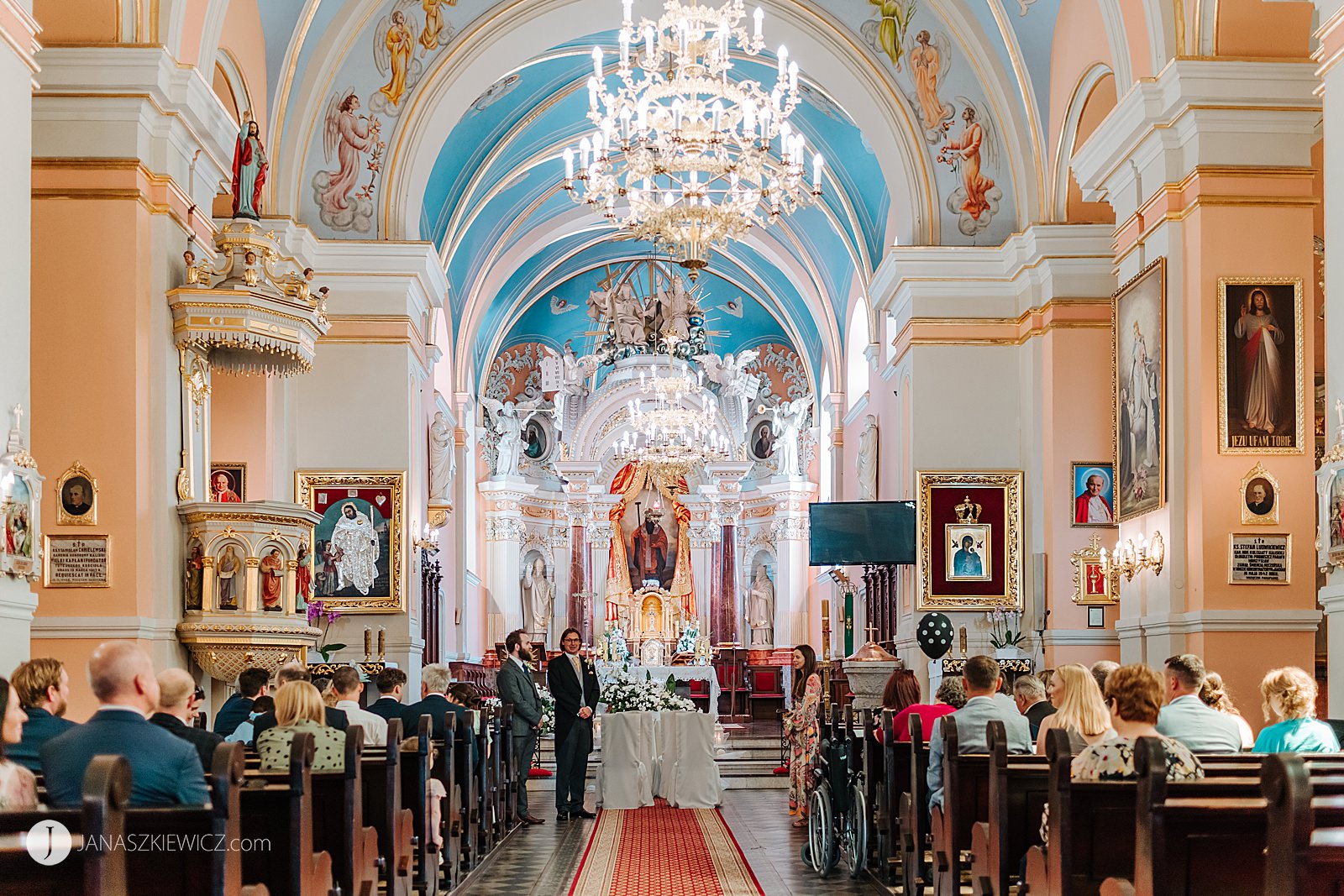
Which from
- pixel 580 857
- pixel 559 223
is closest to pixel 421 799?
pixel 580 857

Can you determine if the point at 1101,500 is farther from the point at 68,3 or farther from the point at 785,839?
the point at 68,3

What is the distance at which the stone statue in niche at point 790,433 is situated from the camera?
26703mm

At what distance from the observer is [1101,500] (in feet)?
45.7

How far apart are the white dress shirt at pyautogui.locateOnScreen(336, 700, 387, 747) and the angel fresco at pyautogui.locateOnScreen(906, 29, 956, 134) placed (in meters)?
9.20

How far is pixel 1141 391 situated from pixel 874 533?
467 cm

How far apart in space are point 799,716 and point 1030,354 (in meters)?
5.01

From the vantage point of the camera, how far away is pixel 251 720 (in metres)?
7.44

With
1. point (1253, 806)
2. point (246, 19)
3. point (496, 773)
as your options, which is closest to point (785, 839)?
point (496, 773)

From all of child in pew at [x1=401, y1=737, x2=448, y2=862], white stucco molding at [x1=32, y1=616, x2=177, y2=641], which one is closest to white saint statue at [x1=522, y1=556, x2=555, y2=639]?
white stucco molding at [x1=32, y1=616, x2=177, y2=641]

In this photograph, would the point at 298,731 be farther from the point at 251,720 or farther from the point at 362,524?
the point at 362,524

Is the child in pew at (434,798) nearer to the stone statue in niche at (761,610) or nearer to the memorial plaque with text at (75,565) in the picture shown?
the memorial plaque with text at (75,565)

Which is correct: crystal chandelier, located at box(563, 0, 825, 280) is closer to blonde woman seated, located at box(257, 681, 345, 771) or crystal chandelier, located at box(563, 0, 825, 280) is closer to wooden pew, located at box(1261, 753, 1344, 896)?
blonde woman seated, located at box(257, 681, 345, 771)

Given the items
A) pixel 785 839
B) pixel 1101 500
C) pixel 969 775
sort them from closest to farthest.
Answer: pixel 969 775, pixel 785 839, pixel 1101 500

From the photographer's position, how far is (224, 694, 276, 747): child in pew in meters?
7.33
